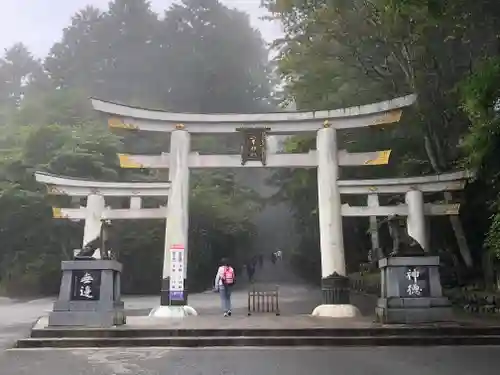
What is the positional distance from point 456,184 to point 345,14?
19.6 ft

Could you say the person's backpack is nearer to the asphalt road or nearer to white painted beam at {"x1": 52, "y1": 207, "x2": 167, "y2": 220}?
white painted beam at {"x1": 52, "y1": 207, "x2": 167, "y2": 220}

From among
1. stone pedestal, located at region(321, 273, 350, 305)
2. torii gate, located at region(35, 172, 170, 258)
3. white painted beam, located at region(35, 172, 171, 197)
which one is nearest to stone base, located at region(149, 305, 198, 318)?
torii gate, located at region(35, 172, 170, 258)

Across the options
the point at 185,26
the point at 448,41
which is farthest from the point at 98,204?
the point at 185,26

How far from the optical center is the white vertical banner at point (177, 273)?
42.7ft

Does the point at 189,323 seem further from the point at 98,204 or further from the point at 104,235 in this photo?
the point at 98,204

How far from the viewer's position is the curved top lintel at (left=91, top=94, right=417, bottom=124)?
552 inches

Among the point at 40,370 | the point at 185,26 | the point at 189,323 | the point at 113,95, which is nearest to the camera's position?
the point at 40,370

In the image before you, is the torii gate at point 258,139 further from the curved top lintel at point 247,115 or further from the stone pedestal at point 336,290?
the stone pedestal at point 336,290

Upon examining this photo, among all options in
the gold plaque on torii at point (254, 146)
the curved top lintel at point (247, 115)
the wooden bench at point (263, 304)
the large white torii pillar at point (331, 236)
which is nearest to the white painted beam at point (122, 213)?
the curved top lintel at point (247, 115)

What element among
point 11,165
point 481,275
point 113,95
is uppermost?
point 113,95

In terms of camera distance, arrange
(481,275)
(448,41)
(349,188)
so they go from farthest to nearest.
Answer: (481,275), (448,41), (349,188)

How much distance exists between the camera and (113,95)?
4350 cm

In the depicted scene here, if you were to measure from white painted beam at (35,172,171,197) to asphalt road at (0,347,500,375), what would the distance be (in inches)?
252

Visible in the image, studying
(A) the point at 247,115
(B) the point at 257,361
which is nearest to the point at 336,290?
(A) the point at 247,115
